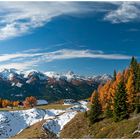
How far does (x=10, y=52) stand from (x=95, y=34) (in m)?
9.23

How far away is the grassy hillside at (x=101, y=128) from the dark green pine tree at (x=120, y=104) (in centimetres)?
147

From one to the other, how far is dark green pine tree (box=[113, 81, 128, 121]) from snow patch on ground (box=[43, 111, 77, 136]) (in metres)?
14.2

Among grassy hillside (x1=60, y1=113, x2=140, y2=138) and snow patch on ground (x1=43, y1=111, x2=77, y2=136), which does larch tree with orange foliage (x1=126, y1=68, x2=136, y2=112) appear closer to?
grassy hillside (x1=60, y1=113, x2=140, y2=138)

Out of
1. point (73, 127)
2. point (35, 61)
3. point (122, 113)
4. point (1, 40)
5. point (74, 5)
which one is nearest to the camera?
point (74, 5)

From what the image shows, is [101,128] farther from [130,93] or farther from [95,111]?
[130,93]

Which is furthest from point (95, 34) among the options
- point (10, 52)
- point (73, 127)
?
point (73, 127)

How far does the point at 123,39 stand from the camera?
4441 centimetres

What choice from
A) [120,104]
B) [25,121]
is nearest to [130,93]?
[120,104]

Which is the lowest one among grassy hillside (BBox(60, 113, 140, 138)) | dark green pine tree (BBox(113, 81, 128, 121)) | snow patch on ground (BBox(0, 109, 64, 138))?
snow patch on ground (BBox(0, 109, 64, 138))

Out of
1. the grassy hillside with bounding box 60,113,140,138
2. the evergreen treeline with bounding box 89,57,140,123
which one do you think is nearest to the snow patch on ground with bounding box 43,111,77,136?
the grassy hillside with bounding box 60,113,140,138

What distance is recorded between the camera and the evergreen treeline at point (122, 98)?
218 feet

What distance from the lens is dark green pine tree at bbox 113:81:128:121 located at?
2601 inches

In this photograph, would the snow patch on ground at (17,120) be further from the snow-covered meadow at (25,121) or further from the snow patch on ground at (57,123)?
the snow patch on ground at (57,123)

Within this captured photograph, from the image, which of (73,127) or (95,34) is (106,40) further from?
(73,127)
